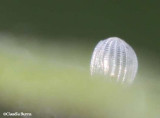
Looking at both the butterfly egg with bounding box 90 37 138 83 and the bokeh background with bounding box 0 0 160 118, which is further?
the bokeh background with bounding box 0 0 160 118

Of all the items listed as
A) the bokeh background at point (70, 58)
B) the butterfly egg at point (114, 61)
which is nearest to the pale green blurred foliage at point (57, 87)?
the bokeh background at point (70, 58)

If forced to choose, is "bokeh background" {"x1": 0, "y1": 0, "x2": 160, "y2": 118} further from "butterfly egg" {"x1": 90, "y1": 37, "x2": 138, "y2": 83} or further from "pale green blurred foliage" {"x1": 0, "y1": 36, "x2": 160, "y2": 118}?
"butterfly egg" {"x1": 90, "y1": 37, "x2": 138, "y2": 83}

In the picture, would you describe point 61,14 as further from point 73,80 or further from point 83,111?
point 83,111

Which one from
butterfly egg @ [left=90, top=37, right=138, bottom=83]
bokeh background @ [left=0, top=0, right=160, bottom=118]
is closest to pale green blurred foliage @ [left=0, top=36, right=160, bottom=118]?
bokeh background @ [left=0, top=0, right=160, bottom=118]

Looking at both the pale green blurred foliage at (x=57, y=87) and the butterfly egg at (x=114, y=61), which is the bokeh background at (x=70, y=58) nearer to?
the pale green blurred foliage at (x=57, y=87)

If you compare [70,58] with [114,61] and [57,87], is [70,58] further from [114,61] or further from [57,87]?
[114,61]
